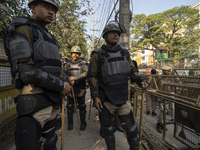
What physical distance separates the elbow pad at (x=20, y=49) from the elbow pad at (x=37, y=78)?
83mm

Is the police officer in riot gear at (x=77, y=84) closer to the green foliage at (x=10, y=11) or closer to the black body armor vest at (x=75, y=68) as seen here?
the black body armor vest at (x=75, y=68)

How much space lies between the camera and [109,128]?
197cm

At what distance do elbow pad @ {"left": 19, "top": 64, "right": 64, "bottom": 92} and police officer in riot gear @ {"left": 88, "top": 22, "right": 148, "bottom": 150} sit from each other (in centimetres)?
80

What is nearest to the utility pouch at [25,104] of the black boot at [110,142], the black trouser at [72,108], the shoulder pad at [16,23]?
the shoulder pad at [16,23]

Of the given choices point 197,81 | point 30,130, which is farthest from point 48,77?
point 197,81

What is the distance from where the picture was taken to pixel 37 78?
1.22m

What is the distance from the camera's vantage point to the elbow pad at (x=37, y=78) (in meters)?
1.18

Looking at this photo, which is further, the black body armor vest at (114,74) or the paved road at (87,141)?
the paved road at (87,141)

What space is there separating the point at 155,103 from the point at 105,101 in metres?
3.03

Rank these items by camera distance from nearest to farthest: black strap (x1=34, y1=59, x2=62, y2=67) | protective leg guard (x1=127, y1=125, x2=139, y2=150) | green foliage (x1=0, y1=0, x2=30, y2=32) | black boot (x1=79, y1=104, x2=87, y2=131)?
1. black strap (x1=34, y1=59, x2=62, y2=67)
2. protective leg guard (x1=127, y1=125, x2=139, y2=150)
3. green foliage (x1=0, y1=0, x2=30, y2=32)
4. black boot (x1=79, y1=104, x2=87, y2=131)

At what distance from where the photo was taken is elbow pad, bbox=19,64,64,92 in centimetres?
118

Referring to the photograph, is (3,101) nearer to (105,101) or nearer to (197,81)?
(105,101)

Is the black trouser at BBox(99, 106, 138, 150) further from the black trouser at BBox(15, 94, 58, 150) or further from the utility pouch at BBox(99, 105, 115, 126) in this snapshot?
the black trouser at BBox(15, 94, 58, 150)

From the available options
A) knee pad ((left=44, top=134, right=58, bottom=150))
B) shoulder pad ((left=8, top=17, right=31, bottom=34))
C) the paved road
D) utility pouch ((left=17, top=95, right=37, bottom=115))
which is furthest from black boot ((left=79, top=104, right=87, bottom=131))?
shoulder pad ((left=8, top=17, right=31, bottom=34))
